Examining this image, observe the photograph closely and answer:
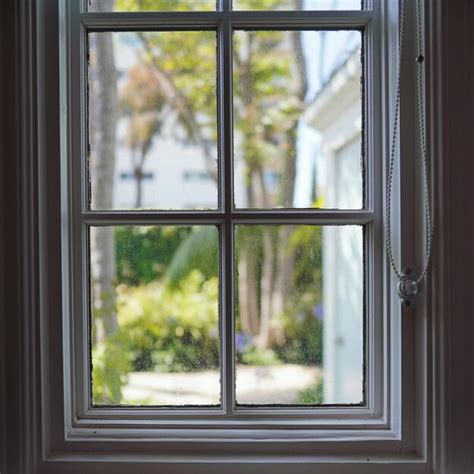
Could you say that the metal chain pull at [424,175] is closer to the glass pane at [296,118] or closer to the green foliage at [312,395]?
the glass pane at [296,118]

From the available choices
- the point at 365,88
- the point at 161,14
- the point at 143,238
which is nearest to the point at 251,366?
the point at 143,238

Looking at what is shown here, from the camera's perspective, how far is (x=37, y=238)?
3.55ft

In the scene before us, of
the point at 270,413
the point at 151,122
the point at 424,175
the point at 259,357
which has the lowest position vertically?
the point at 270,413

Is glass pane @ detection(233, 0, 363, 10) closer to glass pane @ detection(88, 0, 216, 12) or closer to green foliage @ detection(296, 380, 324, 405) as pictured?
glass pane @ detection(88, 0, 216, 12)

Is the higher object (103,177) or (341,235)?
(103,177)

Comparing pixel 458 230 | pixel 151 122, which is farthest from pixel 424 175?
pixel 151 122

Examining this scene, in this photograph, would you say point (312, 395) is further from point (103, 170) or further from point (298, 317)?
point (103, 170)

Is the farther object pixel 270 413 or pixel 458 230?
pixel 270 413


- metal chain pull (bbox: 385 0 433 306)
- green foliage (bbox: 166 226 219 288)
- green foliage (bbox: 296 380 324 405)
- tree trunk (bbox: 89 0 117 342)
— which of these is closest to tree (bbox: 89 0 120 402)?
tree trunk (bbox: 89 0 117 342)

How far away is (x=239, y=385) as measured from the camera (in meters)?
1.20

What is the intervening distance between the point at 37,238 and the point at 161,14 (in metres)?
0.50

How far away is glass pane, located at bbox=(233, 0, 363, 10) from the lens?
117cm

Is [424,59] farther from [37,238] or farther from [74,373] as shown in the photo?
[74,373]

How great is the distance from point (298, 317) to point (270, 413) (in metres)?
0.20
